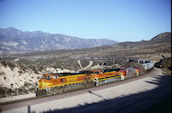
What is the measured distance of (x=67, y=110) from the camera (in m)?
19.0

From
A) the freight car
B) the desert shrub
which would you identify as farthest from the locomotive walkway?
the desert shrub

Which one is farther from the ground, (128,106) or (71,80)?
(71,80)

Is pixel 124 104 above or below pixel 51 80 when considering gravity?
below

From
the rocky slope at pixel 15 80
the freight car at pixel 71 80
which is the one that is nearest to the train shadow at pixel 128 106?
the freight car at pixel 71 80

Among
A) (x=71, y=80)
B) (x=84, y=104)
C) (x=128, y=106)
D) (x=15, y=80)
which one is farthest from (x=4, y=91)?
(x=128, y=106)

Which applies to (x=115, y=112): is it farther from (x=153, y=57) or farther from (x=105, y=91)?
(x=153, y=57)

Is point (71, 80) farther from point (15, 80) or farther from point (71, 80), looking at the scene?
point (15, 80)

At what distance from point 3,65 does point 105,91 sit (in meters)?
19.9

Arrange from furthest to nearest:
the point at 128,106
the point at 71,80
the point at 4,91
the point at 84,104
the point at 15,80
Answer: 1. the point at 15,80
2. the point at 71,80
3. the point at 4,91
4. the point at 84,104
5. the point at 128,106

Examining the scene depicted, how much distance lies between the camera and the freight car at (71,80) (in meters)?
24.0

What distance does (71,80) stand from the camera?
89.5 feet

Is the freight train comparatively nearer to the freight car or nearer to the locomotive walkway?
the freight car

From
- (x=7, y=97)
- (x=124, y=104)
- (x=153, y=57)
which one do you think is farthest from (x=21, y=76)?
(x=153, y=57)

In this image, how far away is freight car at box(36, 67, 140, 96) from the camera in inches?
944
